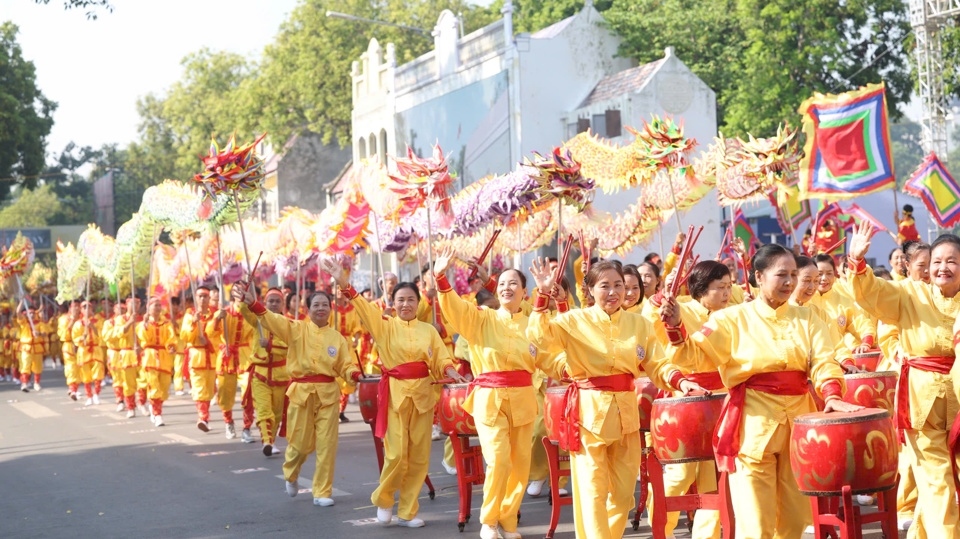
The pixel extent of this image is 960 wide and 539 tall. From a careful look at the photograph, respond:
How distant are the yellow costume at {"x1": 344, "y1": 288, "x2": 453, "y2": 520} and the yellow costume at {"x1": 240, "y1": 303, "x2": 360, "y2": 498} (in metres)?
0.90

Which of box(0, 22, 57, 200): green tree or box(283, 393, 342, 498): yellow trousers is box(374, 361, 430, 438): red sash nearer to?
box(283, 393, 342, 498): yellow trousers

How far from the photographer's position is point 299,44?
35.8 m

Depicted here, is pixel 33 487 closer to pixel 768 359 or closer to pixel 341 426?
pixel 341 426

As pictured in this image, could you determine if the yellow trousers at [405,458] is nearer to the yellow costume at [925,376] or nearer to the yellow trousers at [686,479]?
the yellow trousers at [686,479]

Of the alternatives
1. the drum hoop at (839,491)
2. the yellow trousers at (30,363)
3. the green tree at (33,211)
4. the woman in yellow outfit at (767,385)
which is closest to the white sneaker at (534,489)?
the woman in yellow outfit at (767,385)

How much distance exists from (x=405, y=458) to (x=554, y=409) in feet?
5.85

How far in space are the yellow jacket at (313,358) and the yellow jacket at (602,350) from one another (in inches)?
125

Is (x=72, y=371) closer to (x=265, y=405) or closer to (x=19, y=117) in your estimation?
(x=265, y=405)

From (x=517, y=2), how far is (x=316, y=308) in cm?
2922

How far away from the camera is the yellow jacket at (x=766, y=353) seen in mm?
5102

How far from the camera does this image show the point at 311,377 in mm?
9180

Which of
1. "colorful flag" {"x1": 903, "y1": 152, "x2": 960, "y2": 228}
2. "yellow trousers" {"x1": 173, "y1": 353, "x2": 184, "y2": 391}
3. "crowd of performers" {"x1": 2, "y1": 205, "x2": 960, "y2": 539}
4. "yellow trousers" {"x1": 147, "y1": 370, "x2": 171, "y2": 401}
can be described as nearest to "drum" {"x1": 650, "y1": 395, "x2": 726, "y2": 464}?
"crowd of performers" {"x1": 2, "y1": 205, "x2": 960, "y2": 539}

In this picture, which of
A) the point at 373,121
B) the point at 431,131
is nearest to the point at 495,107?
the point at 431,131

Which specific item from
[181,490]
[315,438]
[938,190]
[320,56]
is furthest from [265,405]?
[320,56]
